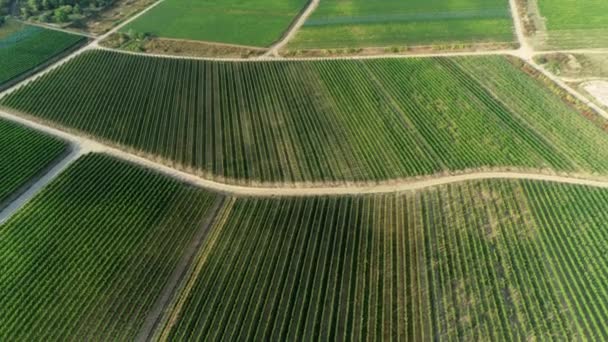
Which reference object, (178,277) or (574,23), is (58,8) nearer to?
(178,277)

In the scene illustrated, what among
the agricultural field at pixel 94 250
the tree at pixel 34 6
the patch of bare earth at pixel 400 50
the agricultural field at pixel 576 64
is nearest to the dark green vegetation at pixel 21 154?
the agricultural field at pixel 94 250

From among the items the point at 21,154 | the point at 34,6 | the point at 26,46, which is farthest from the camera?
the point at 34,6

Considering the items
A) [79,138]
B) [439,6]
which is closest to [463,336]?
[79,138]

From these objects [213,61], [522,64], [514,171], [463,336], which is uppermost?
[213,61]

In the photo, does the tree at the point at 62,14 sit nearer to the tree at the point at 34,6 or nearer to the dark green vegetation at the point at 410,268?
the tree at the point at 34,6

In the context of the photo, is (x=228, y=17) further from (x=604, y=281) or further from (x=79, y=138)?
(x=604, y=281)

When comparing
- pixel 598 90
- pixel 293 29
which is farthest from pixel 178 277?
pixel 598 90

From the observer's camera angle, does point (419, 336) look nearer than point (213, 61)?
Yes
